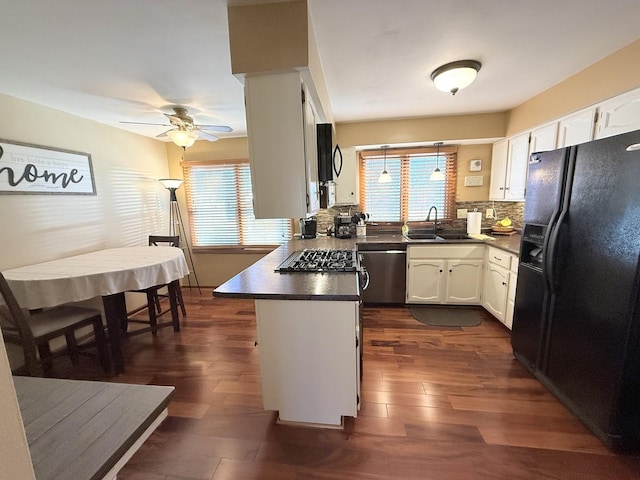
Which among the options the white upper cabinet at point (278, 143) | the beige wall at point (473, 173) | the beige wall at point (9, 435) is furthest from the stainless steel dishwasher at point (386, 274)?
the beige wall at point (9, 435)

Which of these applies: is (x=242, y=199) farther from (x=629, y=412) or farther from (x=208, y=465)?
(x=629, y=412)

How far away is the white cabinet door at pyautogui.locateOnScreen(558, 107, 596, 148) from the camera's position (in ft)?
6.77

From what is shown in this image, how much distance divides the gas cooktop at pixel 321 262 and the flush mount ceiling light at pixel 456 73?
5.00 feet

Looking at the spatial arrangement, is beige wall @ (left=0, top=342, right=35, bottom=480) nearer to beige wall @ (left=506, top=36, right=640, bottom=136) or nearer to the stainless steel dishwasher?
the stainless steel dishwasher

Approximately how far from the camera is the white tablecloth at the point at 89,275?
6.38ft

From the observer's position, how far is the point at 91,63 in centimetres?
184

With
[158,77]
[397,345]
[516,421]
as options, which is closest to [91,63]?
[158,77]

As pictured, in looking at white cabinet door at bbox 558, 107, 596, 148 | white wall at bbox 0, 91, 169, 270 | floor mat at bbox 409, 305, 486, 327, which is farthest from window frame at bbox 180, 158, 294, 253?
white cabinet door at bbox 558, 107, 596, 148

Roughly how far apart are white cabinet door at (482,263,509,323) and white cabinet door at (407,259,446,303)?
452 mm

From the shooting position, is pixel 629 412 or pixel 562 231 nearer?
pixel 629 412

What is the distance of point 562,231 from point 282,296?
1.88 m

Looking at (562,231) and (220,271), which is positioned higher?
(562,231)

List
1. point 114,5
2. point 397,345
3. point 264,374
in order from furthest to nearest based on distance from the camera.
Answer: point 397,345 → point 264,374 → point 114,5

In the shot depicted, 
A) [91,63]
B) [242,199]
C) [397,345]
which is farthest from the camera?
[242,199]
